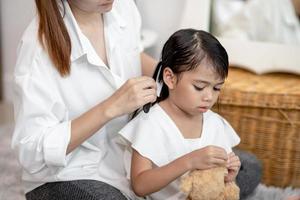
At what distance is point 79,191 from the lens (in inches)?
46.1

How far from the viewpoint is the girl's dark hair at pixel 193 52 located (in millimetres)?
1118

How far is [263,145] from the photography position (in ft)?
5.58

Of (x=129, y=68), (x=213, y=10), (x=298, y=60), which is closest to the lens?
(x=129, y=68)

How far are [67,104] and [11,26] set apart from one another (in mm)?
1457

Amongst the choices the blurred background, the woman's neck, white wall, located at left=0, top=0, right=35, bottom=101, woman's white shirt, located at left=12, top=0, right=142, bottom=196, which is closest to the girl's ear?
woman's white shirt, located at left=12, top=0, right=142, bottom=196

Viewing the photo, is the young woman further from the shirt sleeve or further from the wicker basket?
the wicker basket

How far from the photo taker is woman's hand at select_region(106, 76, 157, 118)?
1.09 m

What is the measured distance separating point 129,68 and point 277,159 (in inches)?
24.8

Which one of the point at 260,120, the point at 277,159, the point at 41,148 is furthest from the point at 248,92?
the point at 41,148

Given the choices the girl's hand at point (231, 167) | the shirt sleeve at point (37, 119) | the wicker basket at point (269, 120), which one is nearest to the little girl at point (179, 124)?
the girl's hand at point (231, 167)

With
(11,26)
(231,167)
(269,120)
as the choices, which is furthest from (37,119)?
(11,26)

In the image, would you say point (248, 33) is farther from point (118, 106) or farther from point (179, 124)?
point (118, 106)

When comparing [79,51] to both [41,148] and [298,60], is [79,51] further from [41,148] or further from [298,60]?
[298,60]

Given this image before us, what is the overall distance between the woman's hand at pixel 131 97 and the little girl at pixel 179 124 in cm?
8
